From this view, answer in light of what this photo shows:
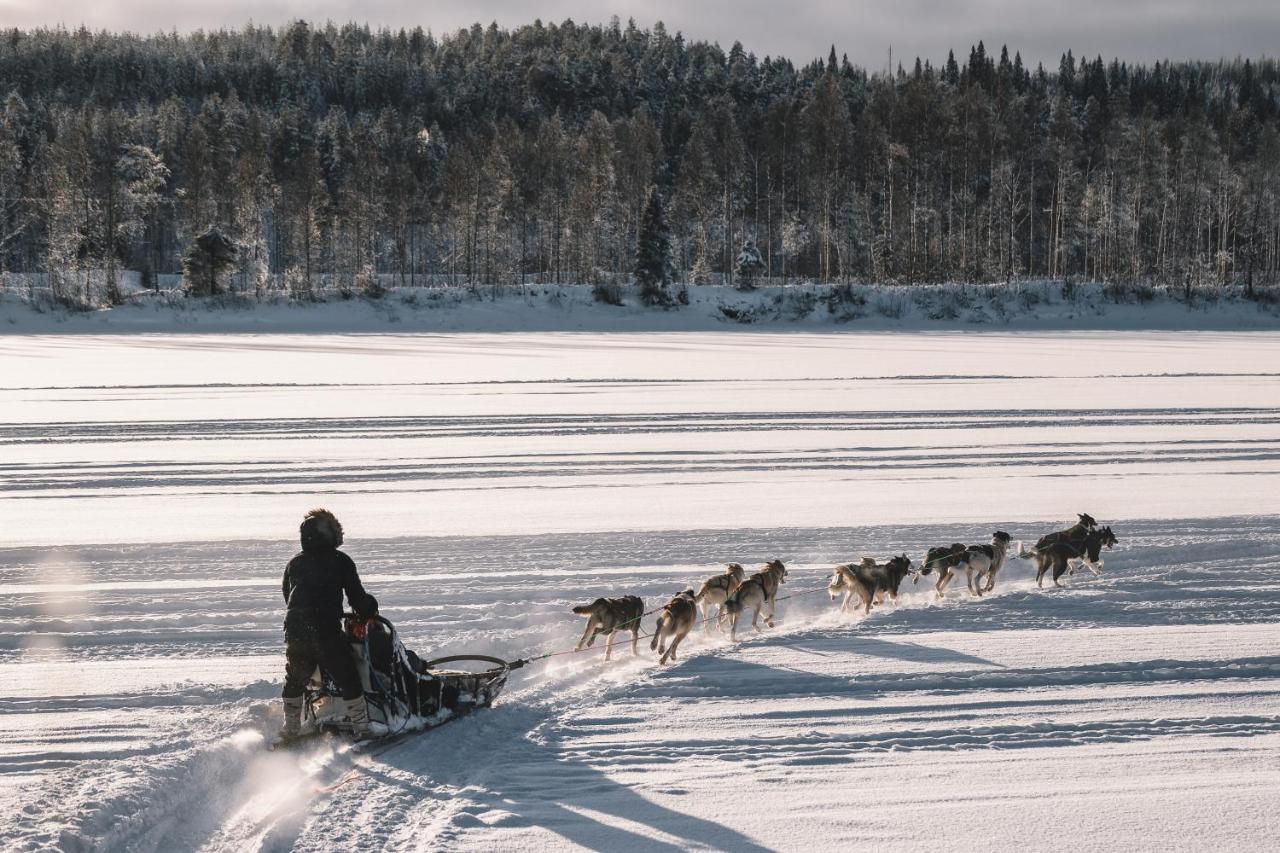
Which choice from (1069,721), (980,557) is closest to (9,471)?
(980,557)

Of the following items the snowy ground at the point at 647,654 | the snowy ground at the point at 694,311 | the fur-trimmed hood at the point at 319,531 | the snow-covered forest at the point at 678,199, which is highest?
the snow-covered forest at the point at 678,199

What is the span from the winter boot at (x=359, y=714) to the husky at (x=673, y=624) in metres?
1.91

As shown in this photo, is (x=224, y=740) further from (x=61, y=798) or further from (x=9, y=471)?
(x=9, y=471)

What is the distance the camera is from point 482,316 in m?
42.0

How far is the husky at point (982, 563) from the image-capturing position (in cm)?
754

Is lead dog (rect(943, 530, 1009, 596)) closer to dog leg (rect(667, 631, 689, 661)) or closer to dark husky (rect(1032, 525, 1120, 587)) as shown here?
dark husky (rect(1032, 525, 1120, 587))

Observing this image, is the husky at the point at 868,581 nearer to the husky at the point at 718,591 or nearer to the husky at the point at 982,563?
the husky at the point at 982,563

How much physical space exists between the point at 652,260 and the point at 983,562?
3669 cm

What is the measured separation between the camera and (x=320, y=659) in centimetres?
500

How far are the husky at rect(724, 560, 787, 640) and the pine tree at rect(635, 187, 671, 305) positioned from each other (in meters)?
36.6

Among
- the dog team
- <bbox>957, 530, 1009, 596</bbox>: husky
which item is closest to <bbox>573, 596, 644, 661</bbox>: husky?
the dog team

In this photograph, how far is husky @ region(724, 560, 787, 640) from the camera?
6.74 meters

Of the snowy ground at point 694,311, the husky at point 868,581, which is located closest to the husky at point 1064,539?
the husky at point 868,581

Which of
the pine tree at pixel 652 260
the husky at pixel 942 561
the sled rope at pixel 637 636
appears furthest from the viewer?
the pine tree at pixel 652 260
